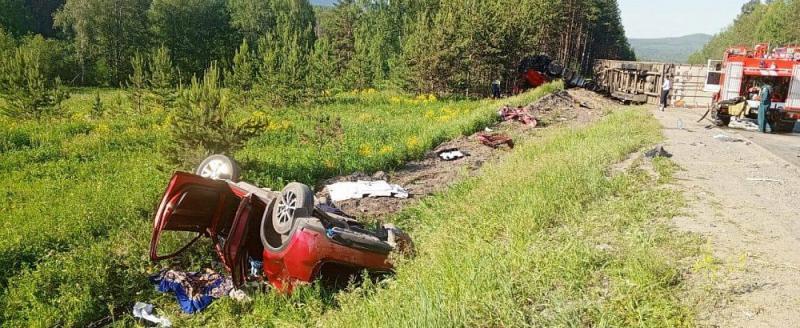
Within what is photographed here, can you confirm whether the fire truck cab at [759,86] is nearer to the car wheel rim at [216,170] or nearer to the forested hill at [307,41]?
the car wheel rim at [216,170]

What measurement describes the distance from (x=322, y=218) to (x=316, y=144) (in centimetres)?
802

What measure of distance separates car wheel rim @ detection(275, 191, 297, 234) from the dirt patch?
2.79 metres

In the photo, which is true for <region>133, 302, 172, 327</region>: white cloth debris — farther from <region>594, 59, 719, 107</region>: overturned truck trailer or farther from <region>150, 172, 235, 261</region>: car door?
<region>594, 59, 719, 107</region>: overturned truck trailer

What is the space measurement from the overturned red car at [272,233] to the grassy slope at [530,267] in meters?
0.28

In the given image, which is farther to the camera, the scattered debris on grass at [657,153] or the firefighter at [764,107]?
the firefighter at [764,107]

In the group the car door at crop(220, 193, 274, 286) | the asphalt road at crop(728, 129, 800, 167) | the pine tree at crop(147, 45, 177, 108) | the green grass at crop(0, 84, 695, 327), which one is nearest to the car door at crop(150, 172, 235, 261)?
the car door at crop(220, 193, 274, 286)

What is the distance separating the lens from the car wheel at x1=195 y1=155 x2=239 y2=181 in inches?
269

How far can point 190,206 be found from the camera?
5.46 meters

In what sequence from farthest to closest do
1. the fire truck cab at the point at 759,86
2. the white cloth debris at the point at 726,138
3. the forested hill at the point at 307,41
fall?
the forested hill at the point at 307,41
the fire truck cab at the point at 759,86
the white cloth debris at the point at 726,138

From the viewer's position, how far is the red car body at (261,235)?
5.00 m

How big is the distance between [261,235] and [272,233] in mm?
185

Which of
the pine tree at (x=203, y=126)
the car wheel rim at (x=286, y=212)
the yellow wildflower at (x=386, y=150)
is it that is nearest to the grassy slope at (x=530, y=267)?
the car wheel rim at (x=286, y=212)

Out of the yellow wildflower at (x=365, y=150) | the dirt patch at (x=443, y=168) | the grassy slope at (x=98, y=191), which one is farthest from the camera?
the yellow wildflower at (x=365, y=150)

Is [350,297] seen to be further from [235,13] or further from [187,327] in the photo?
[235,13]
